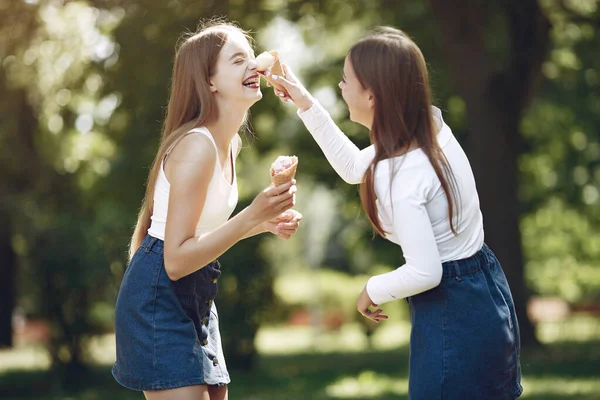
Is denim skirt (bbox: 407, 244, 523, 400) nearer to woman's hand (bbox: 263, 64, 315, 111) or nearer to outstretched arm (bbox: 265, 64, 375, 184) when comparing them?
outstretched arm (bbox: 265, 64, 375, 184)

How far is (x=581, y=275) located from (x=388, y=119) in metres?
27.7

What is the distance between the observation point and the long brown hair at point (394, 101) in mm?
3176

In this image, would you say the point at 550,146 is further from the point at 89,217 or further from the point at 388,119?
the point at 388,119

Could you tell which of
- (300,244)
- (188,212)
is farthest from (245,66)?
(300,244)

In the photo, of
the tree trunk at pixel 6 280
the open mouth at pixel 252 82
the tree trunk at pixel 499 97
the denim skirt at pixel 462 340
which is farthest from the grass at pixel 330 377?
the open mouth at pixel 252 82

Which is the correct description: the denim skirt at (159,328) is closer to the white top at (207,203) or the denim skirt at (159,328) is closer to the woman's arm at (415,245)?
the white top at (207,203)

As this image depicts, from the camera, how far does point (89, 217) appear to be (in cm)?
1234

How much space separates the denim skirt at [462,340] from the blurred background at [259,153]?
5.99 m

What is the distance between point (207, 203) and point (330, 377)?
9.12 metres

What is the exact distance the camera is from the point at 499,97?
1291 cm

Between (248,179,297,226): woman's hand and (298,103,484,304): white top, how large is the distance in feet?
1.00

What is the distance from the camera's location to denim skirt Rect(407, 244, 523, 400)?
10.2ft

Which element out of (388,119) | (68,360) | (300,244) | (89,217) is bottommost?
(300,244)

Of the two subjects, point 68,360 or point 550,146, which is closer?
point 68,360
